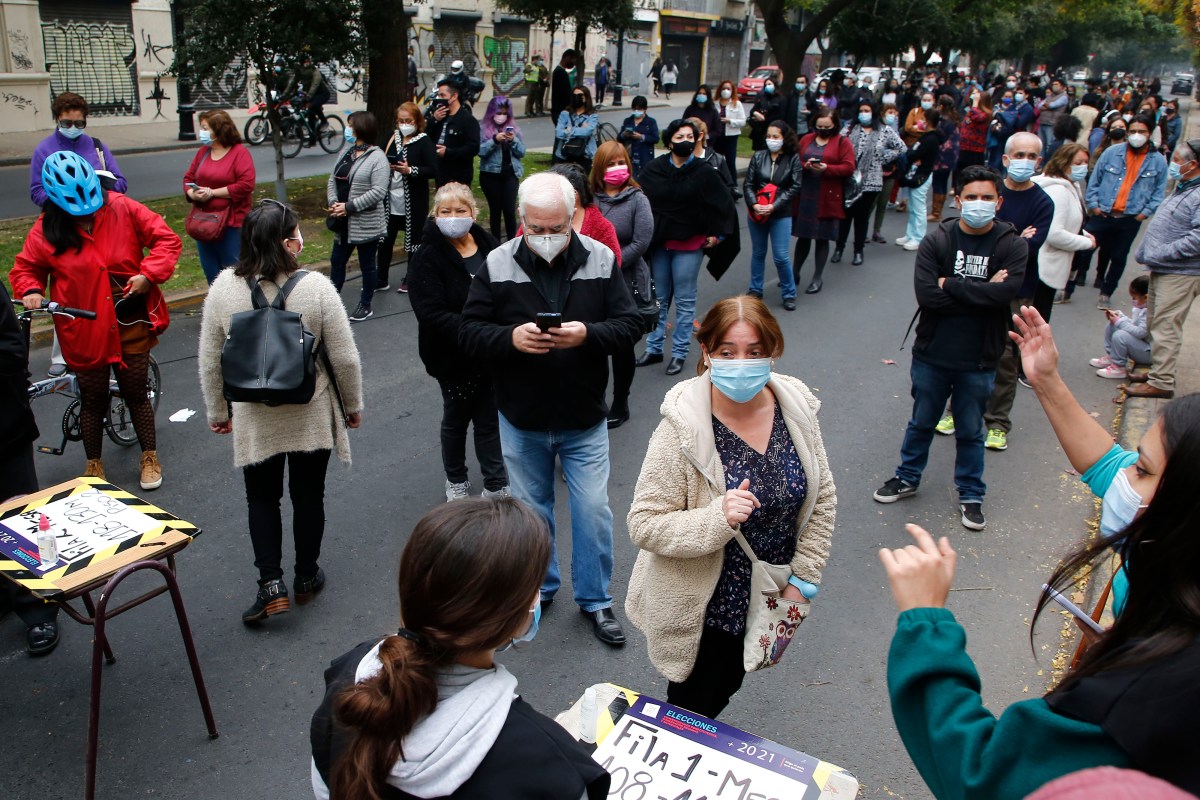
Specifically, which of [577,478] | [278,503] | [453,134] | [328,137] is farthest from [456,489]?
[328,137]

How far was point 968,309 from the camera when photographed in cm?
517

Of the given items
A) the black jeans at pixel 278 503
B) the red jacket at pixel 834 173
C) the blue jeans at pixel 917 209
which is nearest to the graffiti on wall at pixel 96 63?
the red jacket at pixel 834 173

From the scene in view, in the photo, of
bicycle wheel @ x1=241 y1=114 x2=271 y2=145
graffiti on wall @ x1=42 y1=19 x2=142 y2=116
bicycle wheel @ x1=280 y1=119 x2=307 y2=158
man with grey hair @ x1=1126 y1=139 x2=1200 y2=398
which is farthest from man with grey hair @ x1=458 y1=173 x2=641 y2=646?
graffiti on wall @ x1=42 y1=19 x2=142 y2=116

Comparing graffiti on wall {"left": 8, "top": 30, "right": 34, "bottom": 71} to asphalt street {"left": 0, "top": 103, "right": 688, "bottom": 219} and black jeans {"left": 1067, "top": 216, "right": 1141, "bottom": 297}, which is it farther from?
black jeans {"left": 1067, "top": 216, "right": 1141, "bottom": 297}

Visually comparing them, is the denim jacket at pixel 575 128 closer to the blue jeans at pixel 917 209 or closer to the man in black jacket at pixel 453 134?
the man in black jacket at pixel 453 134

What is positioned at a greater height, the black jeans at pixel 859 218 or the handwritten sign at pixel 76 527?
the black jeans at pixel 859 218

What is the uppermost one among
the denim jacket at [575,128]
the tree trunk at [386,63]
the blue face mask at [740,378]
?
the tree trunk at [386,63]

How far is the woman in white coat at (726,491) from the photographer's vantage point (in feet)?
9.50

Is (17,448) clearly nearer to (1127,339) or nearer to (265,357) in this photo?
(265,357)

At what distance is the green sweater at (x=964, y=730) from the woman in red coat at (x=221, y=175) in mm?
6852

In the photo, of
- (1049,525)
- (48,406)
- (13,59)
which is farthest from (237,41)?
(13,59)

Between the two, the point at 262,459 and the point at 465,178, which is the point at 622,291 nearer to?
the point at 262,459

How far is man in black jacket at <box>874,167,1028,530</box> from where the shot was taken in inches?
204

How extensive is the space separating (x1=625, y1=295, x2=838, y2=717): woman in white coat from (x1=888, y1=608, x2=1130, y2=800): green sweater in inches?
43.8
